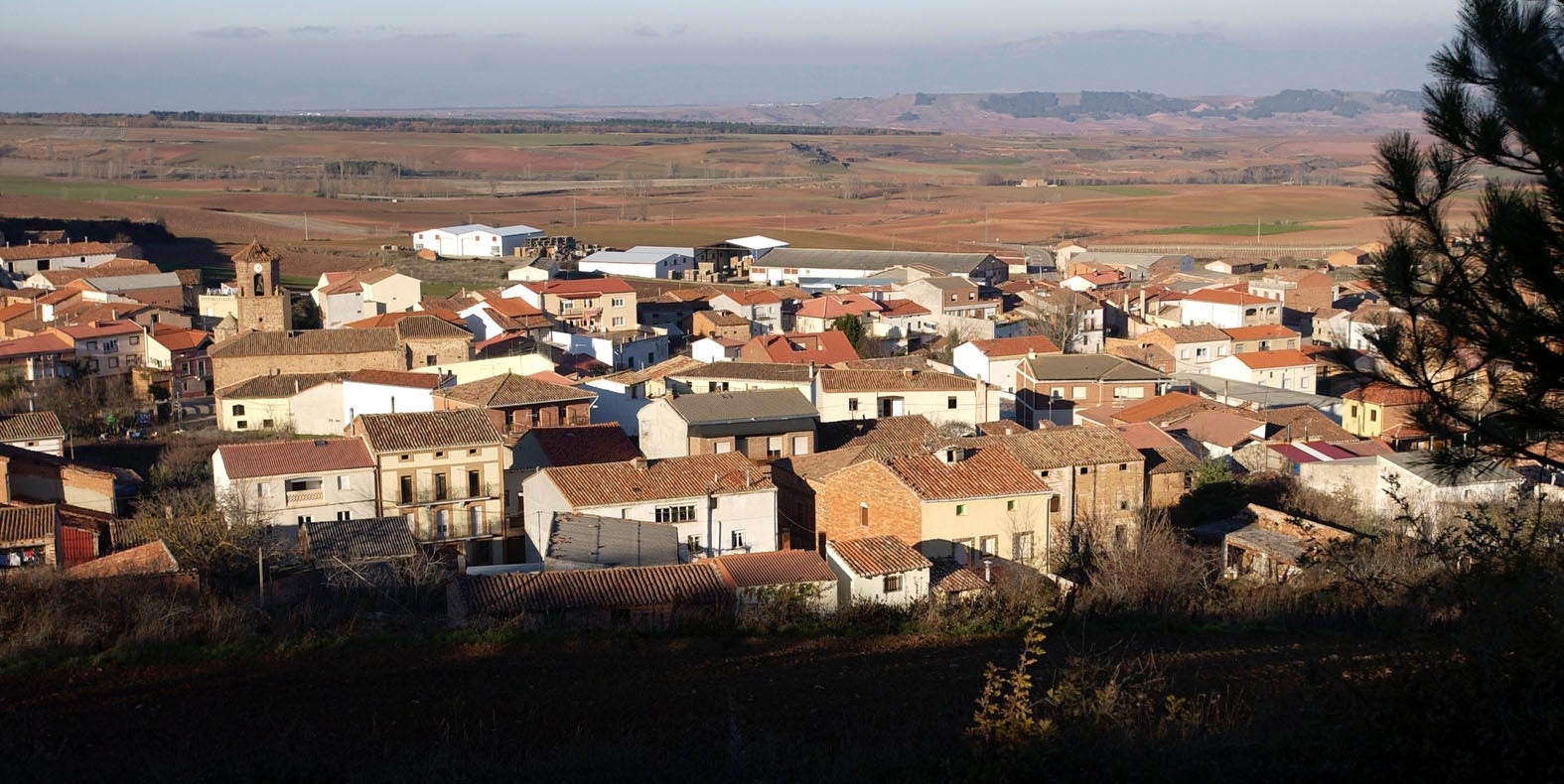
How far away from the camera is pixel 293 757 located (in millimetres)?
5684

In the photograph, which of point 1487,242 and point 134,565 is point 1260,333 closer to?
point 134,565

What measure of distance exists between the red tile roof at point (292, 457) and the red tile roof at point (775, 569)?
5.54 m

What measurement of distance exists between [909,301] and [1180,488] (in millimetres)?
18912

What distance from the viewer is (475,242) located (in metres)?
51.1

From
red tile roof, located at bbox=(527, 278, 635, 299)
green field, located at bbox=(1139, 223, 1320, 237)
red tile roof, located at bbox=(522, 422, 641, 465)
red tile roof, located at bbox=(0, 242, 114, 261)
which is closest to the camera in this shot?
red tile roof, located at bbox=(522, 422, 641, 465)

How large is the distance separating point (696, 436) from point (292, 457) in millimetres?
4441

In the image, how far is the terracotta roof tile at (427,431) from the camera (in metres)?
14.8

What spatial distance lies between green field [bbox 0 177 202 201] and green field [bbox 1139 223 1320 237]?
51582mm

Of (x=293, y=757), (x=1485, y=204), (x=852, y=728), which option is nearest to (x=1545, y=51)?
(x=1485, y=204)

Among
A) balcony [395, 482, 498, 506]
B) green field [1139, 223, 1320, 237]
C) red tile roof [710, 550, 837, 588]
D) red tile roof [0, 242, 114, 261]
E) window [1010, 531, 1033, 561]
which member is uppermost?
red tile roof [0, 242, 114, 261]

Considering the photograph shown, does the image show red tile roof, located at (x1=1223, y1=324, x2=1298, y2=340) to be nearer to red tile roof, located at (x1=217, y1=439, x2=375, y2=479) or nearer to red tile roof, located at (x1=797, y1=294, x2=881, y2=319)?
red tile roof, located at (x1=797, y1=294, x2=881, y2=319)

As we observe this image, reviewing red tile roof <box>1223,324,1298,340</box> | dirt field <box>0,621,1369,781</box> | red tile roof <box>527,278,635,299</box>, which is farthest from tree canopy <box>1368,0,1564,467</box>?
red tile roof <box>527,278,635,299</box>

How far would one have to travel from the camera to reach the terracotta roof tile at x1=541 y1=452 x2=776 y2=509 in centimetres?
1332

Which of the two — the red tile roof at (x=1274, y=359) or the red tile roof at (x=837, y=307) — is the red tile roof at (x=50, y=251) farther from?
the red tile roof at (x=1274, y=359)
